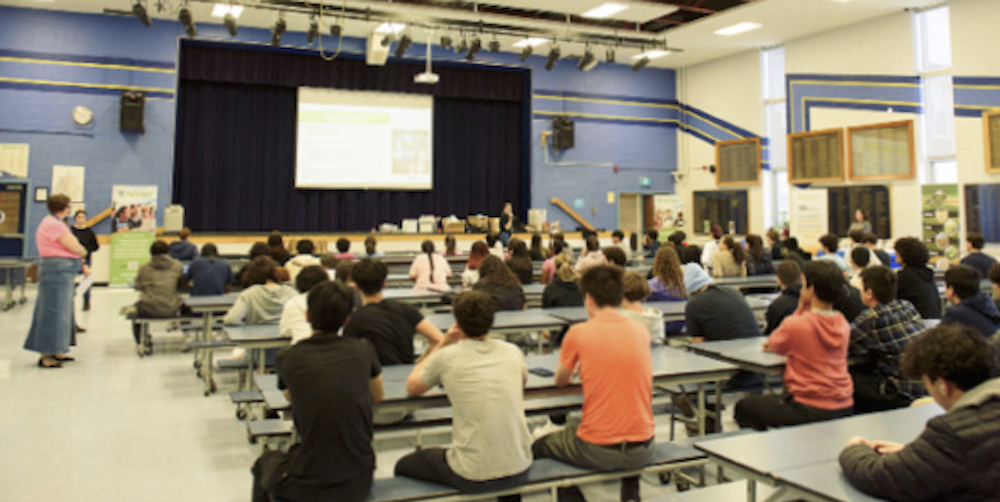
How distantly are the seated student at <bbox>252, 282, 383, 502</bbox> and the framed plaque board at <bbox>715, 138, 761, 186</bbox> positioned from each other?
1364 centimetres

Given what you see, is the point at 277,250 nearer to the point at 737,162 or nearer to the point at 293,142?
the point at 293,142

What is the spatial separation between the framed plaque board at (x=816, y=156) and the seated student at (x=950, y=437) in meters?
12.3

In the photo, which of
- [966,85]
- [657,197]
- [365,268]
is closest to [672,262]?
[365,268]

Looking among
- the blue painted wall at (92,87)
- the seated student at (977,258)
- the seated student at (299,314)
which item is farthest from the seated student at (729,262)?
the blue painted wall at (92,87)

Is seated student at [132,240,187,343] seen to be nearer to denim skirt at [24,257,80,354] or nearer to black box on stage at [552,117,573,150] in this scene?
denim skirt at [24,257,80,354]

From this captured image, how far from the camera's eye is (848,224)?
41.7 ft

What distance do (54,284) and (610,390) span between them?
5.25m

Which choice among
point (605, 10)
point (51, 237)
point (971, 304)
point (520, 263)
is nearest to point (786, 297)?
point (971, 304)

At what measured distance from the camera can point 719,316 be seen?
166 inches

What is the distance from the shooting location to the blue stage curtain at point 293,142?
1356 cm

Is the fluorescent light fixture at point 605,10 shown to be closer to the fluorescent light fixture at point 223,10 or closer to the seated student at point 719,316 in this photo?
the fluorescent light fixture at point 223,10

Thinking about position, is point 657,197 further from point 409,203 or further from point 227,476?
point 227,476

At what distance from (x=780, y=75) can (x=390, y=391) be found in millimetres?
13937

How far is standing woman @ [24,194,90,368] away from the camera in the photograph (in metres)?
5.67
